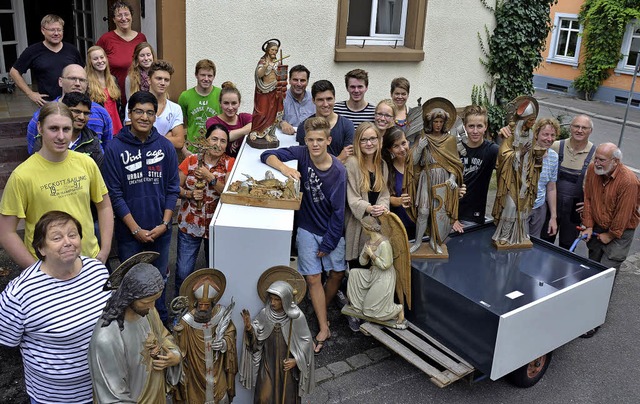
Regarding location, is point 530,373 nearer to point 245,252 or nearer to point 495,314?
point 495,314

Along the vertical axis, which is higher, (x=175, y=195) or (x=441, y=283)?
(x=175, y=195)

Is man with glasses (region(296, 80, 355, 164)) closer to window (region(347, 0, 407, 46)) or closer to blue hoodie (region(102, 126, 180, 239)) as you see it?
blue hoodie (region(102, 126, 180, 239))

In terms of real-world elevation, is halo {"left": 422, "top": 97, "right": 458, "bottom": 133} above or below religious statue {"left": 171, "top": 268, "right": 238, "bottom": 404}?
above

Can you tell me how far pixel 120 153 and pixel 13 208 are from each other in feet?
2.91

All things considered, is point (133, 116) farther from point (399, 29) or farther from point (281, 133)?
point (399, 29)

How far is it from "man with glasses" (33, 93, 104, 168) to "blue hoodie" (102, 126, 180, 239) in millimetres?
192

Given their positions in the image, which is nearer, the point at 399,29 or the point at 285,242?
the point at 285,242

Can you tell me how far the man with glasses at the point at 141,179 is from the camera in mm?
4387

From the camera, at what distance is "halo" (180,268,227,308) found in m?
3.44

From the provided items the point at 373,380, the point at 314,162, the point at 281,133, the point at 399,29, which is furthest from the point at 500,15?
the point at 373,380

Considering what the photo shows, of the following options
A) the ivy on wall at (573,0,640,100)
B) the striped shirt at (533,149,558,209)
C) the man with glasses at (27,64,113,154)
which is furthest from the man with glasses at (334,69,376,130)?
the ivy on wall at (573,0,640,100)

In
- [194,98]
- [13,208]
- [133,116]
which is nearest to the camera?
[13,208]

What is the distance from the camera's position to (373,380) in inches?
191

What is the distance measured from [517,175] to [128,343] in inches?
153
